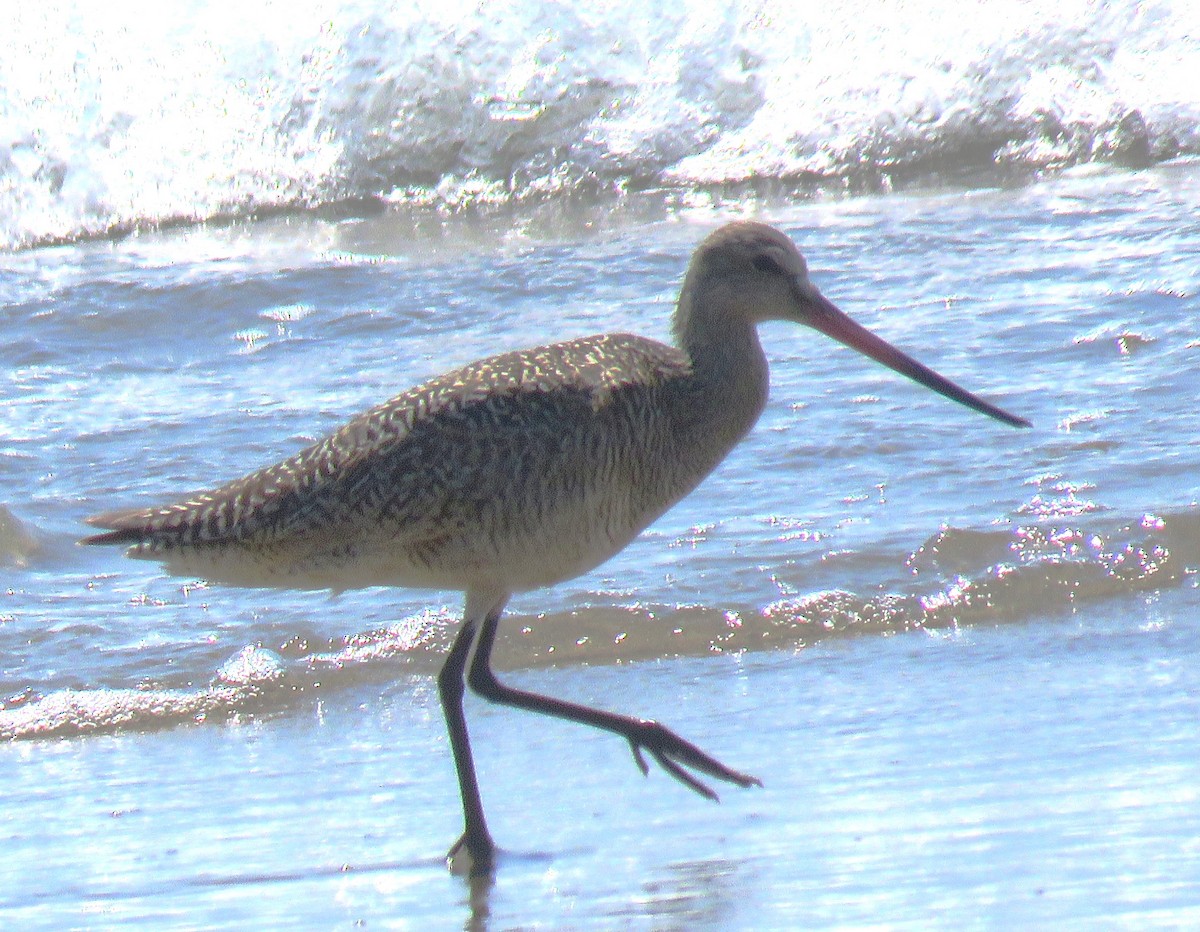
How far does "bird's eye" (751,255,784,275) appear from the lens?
4766mm

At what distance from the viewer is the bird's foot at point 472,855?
403 centimetres

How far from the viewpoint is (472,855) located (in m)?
4.08

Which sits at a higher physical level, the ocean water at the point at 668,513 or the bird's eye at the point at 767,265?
the bird's eye at the point at 767,265

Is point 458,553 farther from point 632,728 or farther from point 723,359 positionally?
point 723,359

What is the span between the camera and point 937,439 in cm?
708

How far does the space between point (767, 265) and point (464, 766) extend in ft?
4.35

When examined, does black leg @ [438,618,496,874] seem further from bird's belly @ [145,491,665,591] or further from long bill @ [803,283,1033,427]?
long bill @ [803,283,1033,427]

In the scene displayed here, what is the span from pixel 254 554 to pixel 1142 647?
2214mm

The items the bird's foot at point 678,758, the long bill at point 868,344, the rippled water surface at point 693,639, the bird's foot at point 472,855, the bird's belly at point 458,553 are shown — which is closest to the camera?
the rippled water surface at point 693,639

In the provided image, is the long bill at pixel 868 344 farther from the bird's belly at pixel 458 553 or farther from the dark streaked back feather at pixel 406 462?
the bird's belly at pixel 458 553

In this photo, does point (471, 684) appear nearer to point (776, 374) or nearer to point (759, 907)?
point (759, 907)

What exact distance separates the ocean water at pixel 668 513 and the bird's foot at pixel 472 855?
0.04 m

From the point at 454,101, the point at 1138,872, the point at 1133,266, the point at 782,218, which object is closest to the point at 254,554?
the point at 1138,872

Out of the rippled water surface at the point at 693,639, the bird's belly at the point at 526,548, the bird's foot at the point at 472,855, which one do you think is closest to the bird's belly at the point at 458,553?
the bird's belly at the point at 526,548
